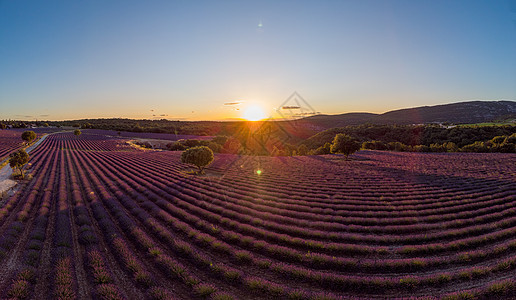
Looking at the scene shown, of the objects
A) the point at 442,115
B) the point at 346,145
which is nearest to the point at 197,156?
the point at 346,145

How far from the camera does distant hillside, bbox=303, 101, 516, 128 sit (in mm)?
104375

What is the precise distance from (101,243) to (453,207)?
1889cm

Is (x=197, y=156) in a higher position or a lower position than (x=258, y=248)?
higher

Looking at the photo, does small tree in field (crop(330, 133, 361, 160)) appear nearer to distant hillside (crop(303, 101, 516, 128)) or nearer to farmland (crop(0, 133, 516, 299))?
farmland (crop(0, 133, 516, 299))

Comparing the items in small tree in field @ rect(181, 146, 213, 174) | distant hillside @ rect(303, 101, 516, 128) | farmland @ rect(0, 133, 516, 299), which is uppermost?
distant hillside @ rect(303, 101, 516, 128)

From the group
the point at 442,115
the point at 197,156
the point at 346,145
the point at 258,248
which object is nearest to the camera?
the point at 258,248

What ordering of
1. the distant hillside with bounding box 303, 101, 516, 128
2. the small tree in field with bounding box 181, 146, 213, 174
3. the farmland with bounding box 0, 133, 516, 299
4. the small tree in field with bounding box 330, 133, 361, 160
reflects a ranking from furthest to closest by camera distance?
the distant hillside with bounding box 303, 101, 516, 128 < the small tree in field with bounding box 330, 133, 361, 160 < the small tree in field with bounding box 181, 146, 213, 174 < the farmland with bounding box 0, 133, 516, 299

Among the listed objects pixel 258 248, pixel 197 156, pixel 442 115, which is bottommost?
pixel 258 248

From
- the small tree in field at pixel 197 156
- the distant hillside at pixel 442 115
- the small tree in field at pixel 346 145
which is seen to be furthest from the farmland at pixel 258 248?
the distant hillside at pixel 442 115

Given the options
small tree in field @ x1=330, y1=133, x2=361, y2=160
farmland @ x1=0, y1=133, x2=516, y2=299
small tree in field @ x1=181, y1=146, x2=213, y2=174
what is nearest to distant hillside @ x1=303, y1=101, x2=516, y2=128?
small tree in field @ x1=330, y1=133, x2=361, y2=160

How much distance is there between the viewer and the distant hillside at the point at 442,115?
104 meters

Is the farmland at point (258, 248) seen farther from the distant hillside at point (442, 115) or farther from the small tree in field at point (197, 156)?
the distant hillside at point (442, 115)

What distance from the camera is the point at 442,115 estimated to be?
109 m

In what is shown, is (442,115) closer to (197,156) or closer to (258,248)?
(197,156)
